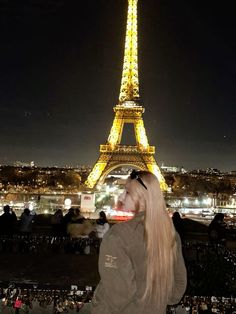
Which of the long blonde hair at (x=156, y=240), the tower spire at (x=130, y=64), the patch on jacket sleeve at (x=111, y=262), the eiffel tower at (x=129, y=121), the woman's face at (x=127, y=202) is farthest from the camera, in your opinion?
the tower spire at (x=130, y=64)

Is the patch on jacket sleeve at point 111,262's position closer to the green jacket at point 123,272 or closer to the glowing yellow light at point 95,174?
the green jacket at point 123,272

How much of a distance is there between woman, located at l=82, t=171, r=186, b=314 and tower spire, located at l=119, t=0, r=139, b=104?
47.2 meters

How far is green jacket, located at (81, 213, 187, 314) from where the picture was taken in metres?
2.10

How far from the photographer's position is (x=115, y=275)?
2.10 metres

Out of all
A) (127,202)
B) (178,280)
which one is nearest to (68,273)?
(178,280)

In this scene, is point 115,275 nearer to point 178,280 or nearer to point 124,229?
point 124,229

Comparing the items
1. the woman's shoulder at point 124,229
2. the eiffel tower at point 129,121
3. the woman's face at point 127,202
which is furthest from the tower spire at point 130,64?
the woman's shoulder at point 124,229

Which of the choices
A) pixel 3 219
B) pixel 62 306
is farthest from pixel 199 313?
pixel 3 219

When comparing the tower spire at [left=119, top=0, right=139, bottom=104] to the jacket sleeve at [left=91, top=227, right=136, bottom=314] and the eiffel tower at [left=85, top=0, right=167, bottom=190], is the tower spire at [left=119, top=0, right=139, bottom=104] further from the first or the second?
the jacket sleeve at [left=91, top=227, right=136, bottom=314]

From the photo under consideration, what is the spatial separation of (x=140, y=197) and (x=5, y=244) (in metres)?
8.35

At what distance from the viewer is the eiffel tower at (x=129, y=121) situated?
4897cm

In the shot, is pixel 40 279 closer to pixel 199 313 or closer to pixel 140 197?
pixel 199 313

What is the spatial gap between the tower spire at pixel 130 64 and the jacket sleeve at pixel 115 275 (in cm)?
4740

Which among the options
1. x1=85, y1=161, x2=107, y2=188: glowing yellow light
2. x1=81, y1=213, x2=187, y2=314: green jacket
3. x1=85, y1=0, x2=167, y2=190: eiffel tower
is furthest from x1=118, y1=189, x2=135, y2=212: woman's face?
x1=85, y1=0, x2=167, y2=190: eiffel tower
